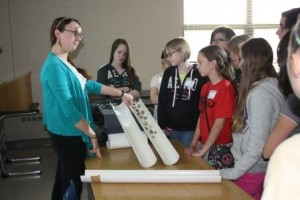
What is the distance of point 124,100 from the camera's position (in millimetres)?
2102

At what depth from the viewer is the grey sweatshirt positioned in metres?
1.59

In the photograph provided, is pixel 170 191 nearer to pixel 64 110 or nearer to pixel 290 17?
pixel 64 110

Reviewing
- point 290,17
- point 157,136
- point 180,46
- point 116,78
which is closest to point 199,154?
point 157,136

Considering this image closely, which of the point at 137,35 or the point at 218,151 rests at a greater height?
the point at 137,35

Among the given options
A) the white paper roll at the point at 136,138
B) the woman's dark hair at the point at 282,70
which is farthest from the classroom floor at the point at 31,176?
the woman's dark hair at the point at 282,70

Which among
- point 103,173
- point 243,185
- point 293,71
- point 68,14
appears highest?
point 68,14

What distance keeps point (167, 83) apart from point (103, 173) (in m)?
1.14

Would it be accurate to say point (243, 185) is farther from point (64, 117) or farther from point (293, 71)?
point (293, 71)

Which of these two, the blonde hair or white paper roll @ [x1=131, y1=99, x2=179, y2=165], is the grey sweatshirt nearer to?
white paper roll @ [x1=131, y1=99, x2=179, y2=165]

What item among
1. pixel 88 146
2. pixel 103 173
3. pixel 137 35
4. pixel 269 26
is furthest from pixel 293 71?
pixel 269 26

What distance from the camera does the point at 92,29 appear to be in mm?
4746

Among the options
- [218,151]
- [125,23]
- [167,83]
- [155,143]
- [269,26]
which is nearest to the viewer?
[155,143]

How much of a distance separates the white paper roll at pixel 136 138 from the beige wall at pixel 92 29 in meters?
2.94

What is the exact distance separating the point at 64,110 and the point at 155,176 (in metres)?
0.65
